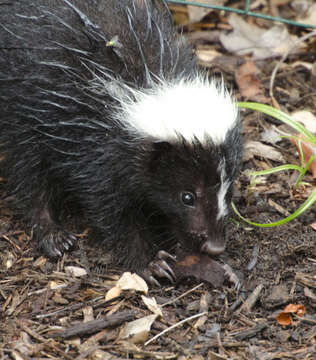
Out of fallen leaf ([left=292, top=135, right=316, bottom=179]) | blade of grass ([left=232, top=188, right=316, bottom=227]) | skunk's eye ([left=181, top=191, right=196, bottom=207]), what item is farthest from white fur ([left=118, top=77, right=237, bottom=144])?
fallen leaf ([left=292, top=135, right=316, bottom=179])

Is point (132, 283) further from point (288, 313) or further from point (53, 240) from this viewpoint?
point (288, 313)

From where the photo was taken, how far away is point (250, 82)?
8.26 m

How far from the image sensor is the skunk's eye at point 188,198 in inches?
212

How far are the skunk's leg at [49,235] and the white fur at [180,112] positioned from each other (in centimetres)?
142

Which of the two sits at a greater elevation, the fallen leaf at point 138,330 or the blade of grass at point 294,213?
the blade of grass at point 294,213

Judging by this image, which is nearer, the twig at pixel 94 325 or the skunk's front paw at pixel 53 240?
the twig at pixel 94 325

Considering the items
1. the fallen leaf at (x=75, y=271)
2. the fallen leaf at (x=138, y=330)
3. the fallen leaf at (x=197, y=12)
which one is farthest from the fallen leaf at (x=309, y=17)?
the fallen leaf at (x=138, y=330)

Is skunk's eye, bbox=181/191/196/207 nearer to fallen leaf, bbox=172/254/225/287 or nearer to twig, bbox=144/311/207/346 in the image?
fallen leaf, bbox=172/254/225/287

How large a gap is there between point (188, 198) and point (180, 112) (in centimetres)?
74

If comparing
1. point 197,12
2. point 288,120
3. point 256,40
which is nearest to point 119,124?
point 288,120

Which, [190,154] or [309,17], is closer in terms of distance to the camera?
[190,154]

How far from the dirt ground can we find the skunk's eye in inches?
29.3

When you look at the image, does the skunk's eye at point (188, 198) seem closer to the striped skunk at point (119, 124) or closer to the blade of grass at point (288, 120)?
the striped skunk at point (119, 124)

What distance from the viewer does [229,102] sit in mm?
5715
